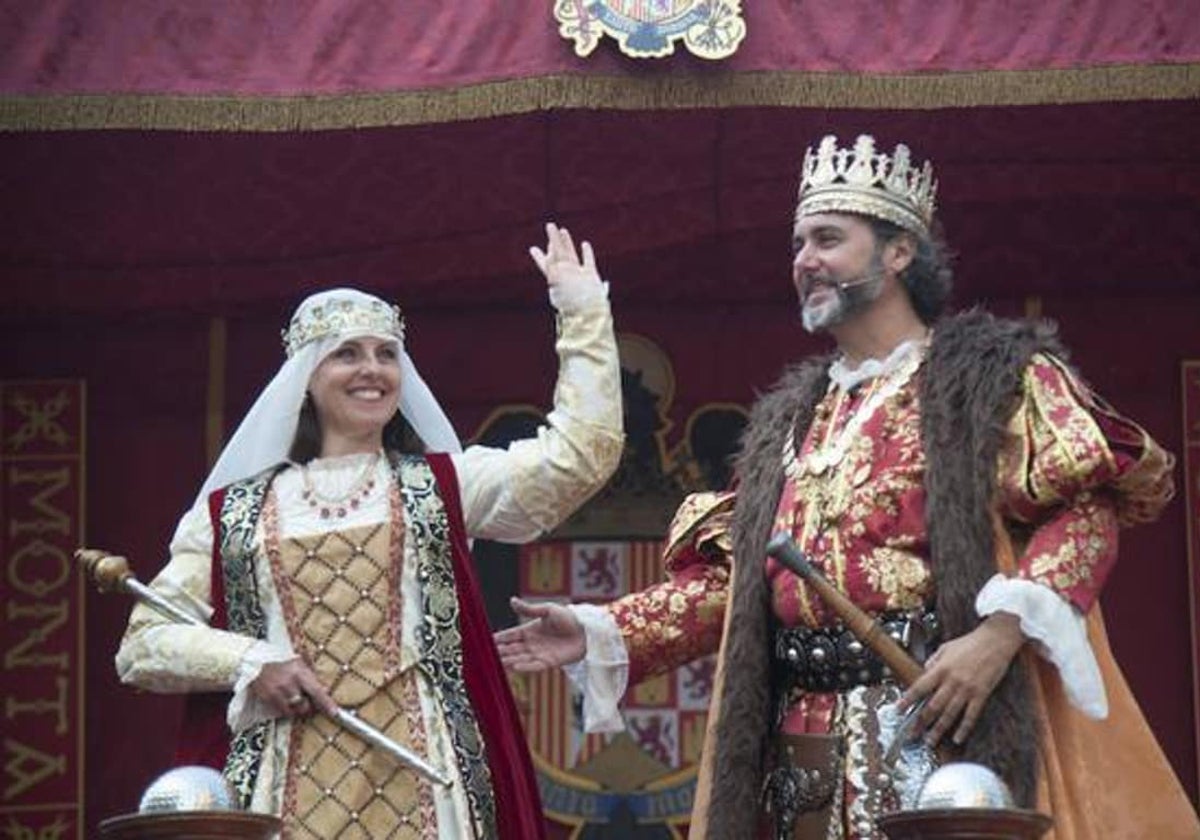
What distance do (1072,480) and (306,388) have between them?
5.34 ft

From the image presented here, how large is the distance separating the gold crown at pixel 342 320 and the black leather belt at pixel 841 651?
105 centimetres

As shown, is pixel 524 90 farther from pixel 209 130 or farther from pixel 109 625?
pixel 109 625

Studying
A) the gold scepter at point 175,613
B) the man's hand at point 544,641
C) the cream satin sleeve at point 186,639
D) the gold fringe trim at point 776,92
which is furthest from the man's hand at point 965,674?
the gold fringe trim at point 776,92

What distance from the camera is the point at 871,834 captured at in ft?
23.5

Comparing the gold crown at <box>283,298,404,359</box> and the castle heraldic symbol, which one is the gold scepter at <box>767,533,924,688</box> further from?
the castle heraldic symbol

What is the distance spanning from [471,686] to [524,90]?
1.69m

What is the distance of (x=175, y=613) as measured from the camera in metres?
7.51

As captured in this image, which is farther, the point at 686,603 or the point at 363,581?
the point at 686,603

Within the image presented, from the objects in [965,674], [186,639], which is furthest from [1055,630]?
[186,639]

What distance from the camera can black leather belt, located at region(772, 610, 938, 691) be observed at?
23.7ft

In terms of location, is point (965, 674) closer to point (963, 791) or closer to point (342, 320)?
point (963, 791)

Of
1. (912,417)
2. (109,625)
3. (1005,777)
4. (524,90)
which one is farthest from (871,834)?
(109,625)

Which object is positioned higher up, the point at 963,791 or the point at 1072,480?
the point at 1072,480

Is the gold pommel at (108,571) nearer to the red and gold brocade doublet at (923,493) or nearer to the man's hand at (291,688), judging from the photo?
the man's hand at (291,688)
